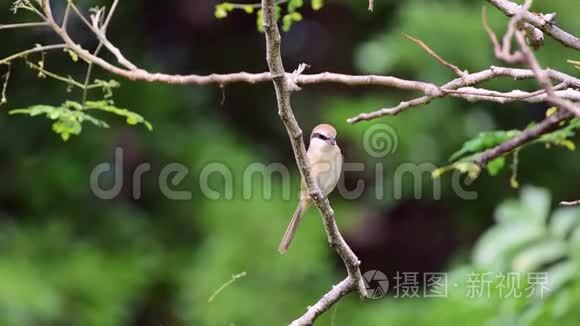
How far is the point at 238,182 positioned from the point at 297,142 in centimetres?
491

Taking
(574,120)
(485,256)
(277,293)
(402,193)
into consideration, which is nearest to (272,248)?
(277,293)

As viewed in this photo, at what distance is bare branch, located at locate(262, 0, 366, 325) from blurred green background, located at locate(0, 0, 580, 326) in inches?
143

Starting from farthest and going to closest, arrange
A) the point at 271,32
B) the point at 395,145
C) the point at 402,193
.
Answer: the point at 402,193
the point at 395,145
the point at 271,32

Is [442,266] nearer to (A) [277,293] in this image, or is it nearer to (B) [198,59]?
(A) [277,293]

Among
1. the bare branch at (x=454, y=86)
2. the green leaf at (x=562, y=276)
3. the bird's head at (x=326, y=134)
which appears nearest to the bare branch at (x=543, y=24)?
the bare branch at (x=454, y=86)

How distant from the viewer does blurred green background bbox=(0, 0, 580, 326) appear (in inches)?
238

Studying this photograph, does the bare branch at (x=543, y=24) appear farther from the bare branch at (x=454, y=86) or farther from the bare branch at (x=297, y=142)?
the bare branch at (x=297, y=142)

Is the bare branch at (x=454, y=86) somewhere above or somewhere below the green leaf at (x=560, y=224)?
below

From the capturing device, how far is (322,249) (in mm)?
6434

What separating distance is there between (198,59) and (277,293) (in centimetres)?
230

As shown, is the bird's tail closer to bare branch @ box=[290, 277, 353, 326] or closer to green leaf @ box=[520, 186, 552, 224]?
green leaf @ box=[520, 186, 552, 224]

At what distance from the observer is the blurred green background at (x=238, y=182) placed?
605 cm

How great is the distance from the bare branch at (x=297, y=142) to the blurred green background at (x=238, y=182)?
3645 millimetres

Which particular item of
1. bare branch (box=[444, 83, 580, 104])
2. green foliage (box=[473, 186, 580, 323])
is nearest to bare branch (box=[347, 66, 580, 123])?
bare branch (box=[444, 83, 580, 104])
